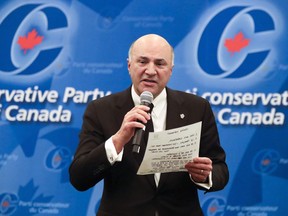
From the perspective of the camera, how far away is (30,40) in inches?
160

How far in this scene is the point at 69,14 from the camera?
404cm

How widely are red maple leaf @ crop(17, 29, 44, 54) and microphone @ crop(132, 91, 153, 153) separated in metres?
2.31

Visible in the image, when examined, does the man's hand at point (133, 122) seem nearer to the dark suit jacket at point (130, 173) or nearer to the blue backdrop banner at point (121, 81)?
the dark suit jacket at point (130, 173)

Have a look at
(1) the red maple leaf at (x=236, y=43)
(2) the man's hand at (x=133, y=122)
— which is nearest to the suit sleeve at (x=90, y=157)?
(2) the man's hand at (x=133, y=122)

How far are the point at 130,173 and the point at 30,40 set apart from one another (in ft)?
7.92

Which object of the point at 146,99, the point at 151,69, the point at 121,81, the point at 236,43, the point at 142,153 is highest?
the point at 236,43

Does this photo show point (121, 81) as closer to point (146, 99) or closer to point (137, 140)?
point (146, 99)

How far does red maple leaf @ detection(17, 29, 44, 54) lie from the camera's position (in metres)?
4.06

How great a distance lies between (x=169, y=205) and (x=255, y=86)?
81.8 inches

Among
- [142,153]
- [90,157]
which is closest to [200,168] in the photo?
[142,153]

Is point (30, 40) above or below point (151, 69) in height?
above

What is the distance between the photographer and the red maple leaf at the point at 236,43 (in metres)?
3.84

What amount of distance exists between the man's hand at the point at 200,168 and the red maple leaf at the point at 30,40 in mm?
2520

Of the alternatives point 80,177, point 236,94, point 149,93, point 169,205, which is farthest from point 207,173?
point 236,94
